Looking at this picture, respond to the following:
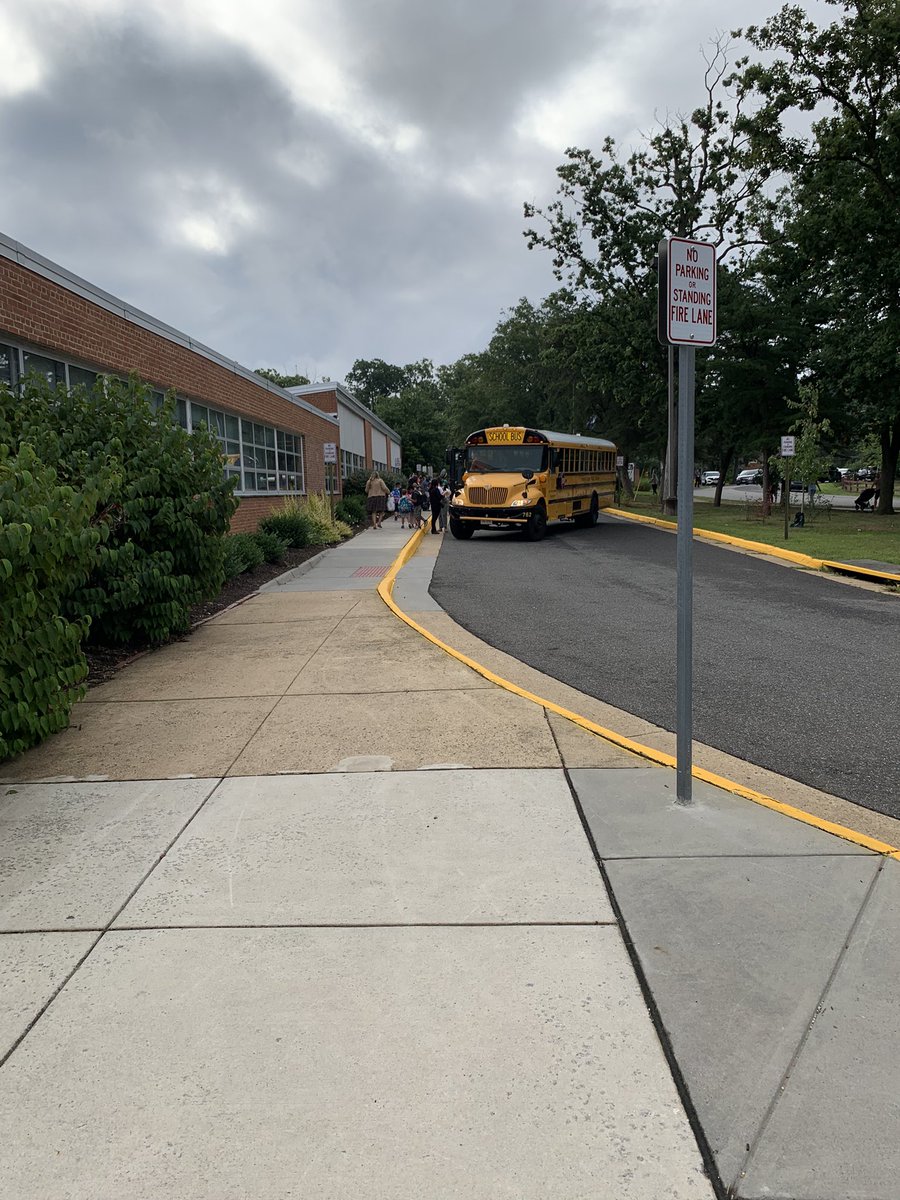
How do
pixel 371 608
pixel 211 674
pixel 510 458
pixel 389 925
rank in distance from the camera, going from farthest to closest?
1. pixel 510 458
2. pixel 371 608
3. pixel 211 674
4. pixel 389 925

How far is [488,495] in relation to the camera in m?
22.8

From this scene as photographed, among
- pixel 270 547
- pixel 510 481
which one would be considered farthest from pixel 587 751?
pixel 510 481

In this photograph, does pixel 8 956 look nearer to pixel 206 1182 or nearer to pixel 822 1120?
pixel 206 1182

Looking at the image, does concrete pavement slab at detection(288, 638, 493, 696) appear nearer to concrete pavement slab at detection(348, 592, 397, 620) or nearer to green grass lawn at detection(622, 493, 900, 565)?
concrete pavement slab at detection(348, 592, 397, 620)

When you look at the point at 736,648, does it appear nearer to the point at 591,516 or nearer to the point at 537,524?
the point at 537,524

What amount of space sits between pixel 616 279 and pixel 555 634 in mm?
29699

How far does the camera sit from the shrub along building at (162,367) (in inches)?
424

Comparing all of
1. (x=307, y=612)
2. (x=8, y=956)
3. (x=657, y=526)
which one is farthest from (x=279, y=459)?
(x=8, y=956)

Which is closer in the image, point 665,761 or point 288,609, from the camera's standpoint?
point 665,761

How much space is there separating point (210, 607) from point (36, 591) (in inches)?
252

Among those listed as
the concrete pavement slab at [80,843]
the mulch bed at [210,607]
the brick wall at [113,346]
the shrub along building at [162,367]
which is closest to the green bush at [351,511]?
the shrub along building at [162,367]

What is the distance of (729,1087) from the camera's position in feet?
8.04

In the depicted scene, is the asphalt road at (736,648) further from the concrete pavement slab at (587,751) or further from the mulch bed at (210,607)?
the mulch bed at (210,607)

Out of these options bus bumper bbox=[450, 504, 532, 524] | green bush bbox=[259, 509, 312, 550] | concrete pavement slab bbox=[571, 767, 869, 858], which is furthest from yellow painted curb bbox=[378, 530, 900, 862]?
bus bumper bbox=[450, 504, 532, 524]
